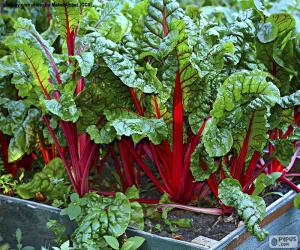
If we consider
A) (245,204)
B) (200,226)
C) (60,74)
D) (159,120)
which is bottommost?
(200,226)

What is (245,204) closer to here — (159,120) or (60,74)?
(159,120)

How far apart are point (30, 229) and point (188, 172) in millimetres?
581

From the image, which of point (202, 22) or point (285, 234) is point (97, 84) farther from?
point (285, 234)

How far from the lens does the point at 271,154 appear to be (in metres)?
1.91

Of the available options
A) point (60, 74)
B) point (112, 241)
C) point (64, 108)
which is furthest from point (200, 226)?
point (60, 74)

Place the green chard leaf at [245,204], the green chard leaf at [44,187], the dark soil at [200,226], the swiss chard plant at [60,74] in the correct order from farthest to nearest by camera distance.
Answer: the green chard leaf at [44,187], the swiss chard plant at [60,74], the dark soil at [200,226], the green chard leaf at [245,204]

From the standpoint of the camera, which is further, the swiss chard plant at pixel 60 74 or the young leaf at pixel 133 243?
the swiss chard plant at pixel 60 74

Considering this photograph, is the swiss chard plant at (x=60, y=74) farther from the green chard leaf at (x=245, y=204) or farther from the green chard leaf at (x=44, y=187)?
the green chard leaf at (x=245, y=204)

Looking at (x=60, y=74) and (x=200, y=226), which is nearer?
(x=200, y=226)

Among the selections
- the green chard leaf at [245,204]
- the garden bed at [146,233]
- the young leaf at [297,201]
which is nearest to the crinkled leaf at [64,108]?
the garden bed at [146,233]

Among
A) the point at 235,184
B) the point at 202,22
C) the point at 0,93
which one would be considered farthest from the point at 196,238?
the point at 0,93

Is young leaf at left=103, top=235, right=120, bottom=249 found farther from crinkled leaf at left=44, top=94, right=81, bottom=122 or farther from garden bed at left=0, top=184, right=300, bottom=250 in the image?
crinkled leaf at left=44, top=94, right=81, bottom=122

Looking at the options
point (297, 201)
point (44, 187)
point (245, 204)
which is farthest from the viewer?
point (44, 187)

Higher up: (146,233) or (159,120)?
(159,120)
